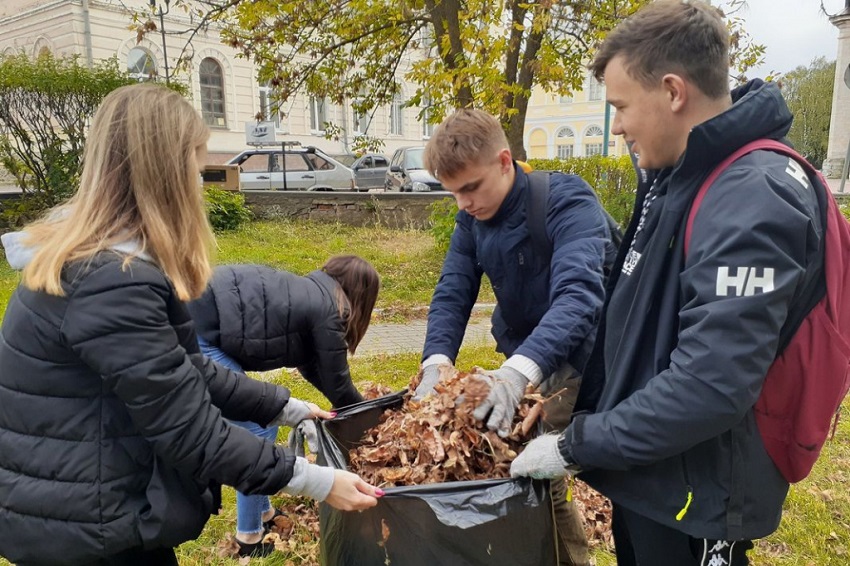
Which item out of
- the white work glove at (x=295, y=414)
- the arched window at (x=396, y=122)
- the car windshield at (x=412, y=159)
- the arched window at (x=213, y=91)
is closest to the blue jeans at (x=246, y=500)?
the white work glove at (x=295, y=414)

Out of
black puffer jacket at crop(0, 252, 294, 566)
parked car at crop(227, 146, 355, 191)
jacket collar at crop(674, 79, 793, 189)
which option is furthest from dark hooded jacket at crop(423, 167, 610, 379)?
parked car at crop(227, 146, 355, 191)

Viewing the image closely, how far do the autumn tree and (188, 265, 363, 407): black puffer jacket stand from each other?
190 inches

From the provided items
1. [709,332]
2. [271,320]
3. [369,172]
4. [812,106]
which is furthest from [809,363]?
[812,106]

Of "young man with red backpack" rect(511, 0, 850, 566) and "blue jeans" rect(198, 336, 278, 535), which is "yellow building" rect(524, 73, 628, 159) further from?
"young man with red backpack" rect(511, 0, 850, 566)

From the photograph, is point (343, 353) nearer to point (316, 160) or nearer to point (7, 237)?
point (7, 237)

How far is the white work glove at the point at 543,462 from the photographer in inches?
64.4

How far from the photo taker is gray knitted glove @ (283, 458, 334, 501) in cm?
177

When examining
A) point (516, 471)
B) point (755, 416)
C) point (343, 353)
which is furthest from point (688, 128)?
point (343, 353)

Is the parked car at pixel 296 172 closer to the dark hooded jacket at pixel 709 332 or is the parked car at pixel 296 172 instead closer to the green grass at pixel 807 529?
the green grass at pixel 807 529

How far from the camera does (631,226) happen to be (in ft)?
5.98

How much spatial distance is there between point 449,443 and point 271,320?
119 cm

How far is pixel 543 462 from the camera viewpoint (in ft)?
5.45

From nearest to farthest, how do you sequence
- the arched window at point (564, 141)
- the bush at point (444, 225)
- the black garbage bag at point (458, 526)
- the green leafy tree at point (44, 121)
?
the black garbage bag at point (458, 526)
the bush at point (444, 225)
the green leafy tree at point (44, 121)
the arched window at point (564, 141)

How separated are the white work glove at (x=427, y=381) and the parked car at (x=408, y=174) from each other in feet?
44.0
